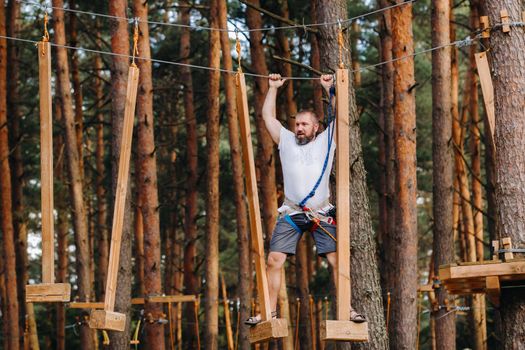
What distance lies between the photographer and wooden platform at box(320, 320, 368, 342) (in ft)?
23.1

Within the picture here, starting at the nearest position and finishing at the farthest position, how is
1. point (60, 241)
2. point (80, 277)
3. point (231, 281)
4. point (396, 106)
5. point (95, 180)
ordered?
point (396, 106) → point (80, 277) → point (60, 241) → point (95, 180) → point (231, 281)

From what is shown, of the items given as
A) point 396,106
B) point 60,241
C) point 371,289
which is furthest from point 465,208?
point 371,289

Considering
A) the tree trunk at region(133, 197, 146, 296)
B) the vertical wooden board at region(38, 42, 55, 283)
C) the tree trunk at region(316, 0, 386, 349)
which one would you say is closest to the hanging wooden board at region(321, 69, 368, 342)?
the tree trunk at region(316, 0, 386, 349)

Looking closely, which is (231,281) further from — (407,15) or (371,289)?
(371,289)

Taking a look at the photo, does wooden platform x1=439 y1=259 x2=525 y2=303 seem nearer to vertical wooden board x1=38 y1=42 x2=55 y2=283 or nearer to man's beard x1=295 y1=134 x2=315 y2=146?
man's beard x1=295 y1=134 x2=315 y2=146

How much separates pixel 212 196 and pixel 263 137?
1.41 metres

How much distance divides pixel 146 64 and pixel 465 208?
24.0ft

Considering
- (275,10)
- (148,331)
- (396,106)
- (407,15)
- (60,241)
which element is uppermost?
(275,10)

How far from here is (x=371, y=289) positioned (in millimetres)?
9070

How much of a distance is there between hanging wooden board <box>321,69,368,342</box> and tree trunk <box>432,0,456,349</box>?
6822 mm

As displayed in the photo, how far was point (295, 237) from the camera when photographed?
769 cm

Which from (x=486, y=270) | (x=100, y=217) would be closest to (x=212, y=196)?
(x=100, y=217)

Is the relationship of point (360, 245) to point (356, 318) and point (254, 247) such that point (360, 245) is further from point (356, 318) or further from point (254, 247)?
point (356, 318)

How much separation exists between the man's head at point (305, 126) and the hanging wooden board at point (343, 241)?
0.34 m
